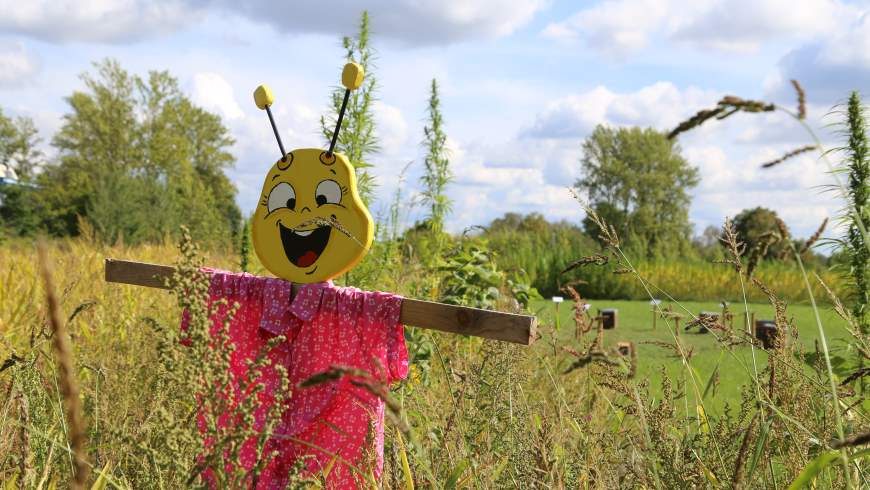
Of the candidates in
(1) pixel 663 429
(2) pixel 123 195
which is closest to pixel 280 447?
(1) pixel 663 429

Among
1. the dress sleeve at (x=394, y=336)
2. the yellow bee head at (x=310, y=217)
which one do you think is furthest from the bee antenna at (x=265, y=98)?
the dress sleeve at (x=394, y=336)

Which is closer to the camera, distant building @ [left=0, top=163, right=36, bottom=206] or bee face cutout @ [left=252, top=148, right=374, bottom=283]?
bee face cutout @ [left=252, top=148, right=374, bottom=283]

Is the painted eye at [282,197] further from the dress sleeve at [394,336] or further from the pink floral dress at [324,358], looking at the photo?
the dress sleeve at [394,336]

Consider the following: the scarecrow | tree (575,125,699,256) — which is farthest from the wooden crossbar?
tree (575,125,699,256)

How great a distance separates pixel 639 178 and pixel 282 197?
1512 inches

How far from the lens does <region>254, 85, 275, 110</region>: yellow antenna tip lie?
3.44 m

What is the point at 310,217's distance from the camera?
3146mm

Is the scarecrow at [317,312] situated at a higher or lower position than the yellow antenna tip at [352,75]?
lower

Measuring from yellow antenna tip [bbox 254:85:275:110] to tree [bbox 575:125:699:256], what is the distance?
119 feet

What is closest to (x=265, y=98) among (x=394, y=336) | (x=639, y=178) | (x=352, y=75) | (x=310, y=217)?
(x=352, y=75)

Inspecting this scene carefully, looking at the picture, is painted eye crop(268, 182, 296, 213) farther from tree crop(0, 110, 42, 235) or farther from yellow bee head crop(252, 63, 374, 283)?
tree crop(0, 110, 42, 235)

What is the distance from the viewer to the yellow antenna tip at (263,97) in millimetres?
3438

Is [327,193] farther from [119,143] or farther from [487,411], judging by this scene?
[119,143]

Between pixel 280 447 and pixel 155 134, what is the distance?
104 feet
